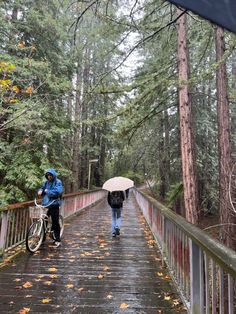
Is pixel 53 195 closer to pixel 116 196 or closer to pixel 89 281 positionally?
pixel 116 196

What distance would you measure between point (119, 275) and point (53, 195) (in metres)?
2.46

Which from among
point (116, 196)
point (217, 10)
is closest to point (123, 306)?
point (217, 10)

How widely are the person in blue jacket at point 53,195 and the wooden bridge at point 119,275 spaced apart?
0.45 meters

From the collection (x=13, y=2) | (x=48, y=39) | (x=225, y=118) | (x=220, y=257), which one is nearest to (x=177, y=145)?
(x=225, y=118)

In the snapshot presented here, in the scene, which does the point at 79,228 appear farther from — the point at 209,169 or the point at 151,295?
the point at 209,169

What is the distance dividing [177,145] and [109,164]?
111 ft

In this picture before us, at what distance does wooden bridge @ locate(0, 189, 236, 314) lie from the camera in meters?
2.71

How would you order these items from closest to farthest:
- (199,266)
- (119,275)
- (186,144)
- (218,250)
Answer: (218,250) → (199,266) → (119,275) → (186,144)

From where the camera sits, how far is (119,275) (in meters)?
4.70

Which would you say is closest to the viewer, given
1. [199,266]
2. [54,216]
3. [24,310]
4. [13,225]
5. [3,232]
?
[199,266]

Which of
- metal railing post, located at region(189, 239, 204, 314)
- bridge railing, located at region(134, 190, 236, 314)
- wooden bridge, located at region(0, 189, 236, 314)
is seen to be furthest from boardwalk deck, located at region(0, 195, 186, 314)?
metal railing post, located at region(189, 239, 204, 314)

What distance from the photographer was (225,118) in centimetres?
938

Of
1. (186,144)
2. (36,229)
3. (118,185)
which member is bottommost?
(36,229)

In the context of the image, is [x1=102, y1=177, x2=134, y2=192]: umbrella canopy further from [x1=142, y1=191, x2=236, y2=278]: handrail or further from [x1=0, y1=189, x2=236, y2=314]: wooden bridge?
[x1=142, y1=191, x2=236, y2=278]: handrail
